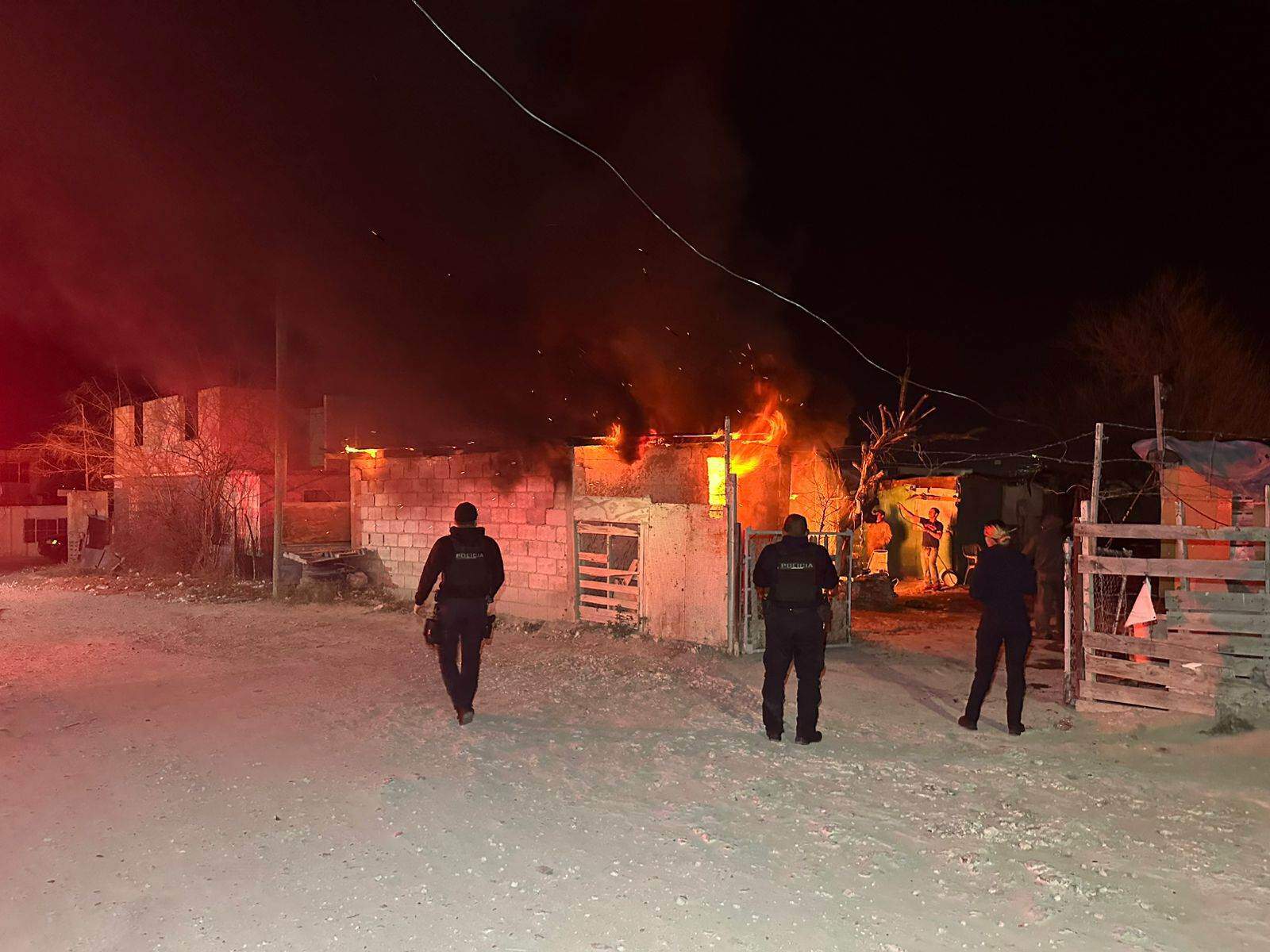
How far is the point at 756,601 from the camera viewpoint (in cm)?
1044

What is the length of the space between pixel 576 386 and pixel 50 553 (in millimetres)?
28052

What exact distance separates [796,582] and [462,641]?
8.88 feet

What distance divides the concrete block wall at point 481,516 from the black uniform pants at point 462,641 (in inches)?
210

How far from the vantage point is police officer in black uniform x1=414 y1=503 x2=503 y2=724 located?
6.93 m

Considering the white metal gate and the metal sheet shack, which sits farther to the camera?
the metal sheet shack

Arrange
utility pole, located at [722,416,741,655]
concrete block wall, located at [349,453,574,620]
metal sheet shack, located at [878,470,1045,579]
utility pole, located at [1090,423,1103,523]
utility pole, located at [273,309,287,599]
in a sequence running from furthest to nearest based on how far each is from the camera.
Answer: metal sheet shack, located at [878,470,1045,579]
utility pole, located at [273,309,287,599]
concrete block wall, located at [349,453,574,620]
utility pole, located at [722,416,741,655]
utility pole, located at [1090,423,1103,523]

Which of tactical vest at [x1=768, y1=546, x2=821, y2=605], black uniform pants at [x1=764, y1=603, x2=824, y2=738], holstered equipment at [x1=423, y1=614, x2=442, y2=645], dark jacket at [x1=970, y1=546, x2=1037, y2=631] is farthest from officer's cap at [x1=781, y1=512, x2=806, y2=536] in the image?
holstered equipment at [x1=423, y1=614, x2=442, y2=645]

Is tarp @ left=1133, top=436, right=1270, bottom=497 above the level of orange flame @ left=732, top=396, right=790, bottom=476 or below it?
below

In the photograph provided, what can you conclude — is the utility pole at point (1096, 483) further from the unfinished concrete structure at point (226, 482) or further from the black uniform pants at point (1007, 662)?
the unfinished concrete structure at point (226, 482)

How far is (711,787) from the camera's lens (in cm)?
538

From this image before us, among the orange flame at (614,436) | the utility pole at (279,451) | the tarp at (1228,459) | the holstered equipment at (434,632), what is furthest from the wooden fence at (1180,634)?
the utility pole at (279,451)

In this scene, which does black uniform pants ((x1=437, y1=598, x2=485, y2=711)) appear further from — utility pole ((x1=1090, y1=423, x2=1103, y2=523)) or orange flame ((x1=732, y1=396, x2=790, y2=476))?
utility pole ((x1=1090, y1=423, x2=1103, y2=523))

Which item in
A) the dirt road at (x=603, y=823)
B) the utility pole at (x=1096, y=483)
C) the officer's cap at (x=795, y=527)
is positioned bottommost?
the dirt road at (x=603, y=823)

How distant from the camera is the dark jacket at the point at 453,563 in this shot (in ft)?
22.7
